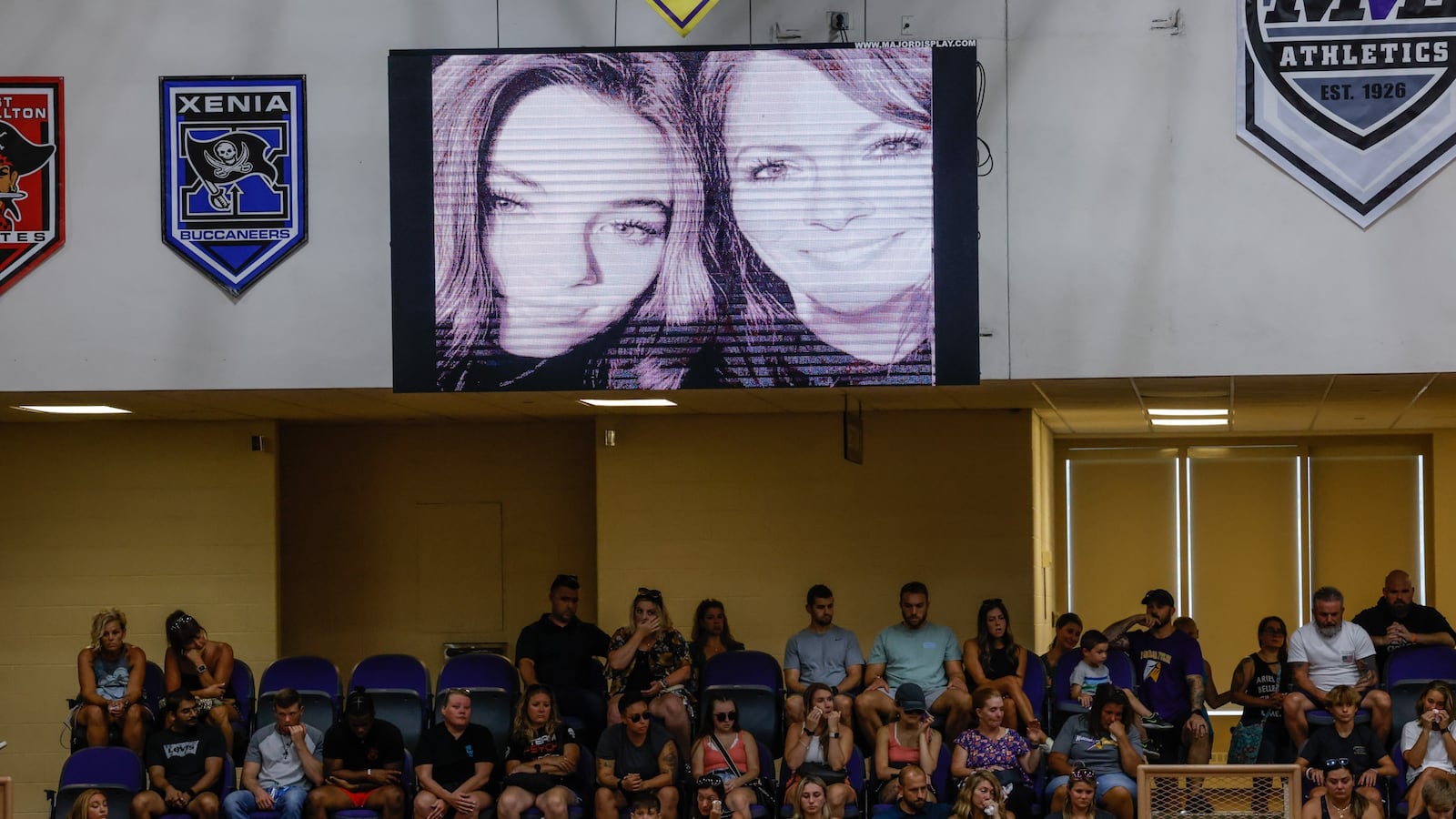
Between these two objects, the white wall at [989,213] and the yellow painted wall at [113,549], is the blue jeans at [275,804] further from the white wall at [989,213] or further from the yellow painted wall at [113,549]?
the yellow painted wall at [113,549]

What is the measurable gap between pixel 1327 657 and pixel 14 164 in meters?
7.09

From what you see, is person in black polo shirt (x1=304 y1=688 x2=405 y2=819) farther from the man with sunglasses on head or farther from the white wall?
the white wall

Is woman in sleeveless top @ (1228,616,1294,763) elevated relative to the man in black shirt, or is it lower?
elevated

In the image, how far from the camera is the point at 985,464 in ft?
31.2

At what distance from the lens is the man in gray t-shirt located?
26.5 ft

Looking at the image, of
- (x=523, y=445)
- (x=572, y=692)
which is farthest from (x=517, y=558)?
(x=572, y=692)

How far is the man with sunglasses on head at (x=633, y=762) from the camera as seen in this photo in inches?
287

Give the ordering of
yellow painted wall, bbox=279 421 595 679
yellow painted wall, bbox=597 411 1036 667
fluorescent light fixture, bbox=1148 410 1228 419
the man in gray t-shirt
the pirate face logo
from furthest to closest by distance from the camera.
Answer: yellow painted wall, bbox=279 421 595 679
yellow painted wall, bbox=597 411 1036 667
fluorescent light fixture, bbox=1148 410 1228 419
the man in gray t-shirt
the pirate face logo

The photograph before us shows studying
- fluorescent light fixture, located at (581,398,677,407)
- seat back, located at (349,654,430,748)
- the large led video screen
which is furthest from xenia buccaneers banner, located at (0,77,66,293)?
fluorescent light fixture, located at (581,398,677,407)

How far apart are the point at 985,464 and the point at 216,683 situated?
15.5ft

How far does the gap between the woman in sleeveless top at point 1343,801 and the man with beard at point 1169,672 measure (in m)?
0.82

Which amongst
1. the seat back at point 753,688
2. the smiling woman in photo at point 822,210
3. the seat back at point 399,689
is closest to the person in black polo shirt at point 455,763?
the seat back at point 399,689

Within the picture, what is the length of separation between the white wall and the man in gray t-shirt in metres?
1.83

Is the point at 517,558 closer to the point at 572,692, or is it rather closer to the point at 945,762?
the point at 572,692
